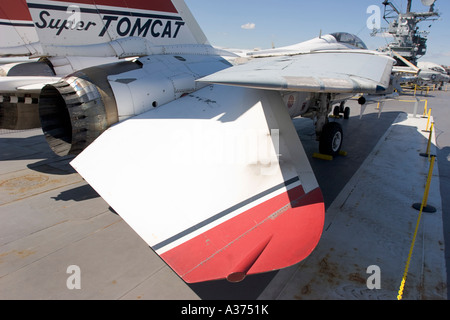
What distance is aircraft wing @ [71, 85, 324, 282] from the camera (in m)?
2.69

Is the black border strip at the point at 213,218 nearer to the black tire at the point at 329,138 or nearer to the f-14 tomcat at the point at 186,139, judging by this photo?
the f-14 tomcat at the point at 186,139

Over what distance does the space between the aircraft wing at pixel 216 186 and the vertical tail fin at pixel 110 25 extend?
5.98 feet

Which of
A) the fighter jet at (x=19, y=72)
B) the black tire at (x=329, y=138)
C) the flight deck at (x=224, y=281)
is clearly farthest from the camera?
the black tire at (x=329, y=138)

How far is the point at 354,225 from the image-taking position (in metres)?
4.57

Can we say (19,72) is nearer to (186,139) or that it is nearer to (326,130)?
(186,139)

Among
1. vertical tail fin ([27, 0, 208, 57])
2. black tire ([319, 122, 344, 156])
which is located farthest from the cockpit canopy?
vertical tail fin ([27, 0, 208, 57])

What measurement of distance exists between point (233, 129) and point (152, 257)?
6.78 feet

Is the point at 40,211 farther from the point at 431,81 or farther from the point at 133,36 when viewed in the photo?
the point at 431,81

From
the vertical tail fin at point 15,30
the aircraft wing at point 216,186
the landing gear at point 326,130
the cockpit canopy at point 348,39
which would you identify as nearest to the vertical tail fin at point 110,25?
the aircraft wing at point 216,186

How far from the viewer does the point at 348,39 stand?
8602 millimetres

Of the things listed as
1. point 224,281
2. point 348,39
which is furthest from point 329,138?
point 224,281

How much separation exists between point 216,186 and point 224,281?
1.32 metres

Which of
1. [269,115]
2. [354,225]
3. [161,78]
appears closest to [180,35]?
[161,78]

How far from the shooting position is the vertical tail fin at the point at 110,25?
4234mm
